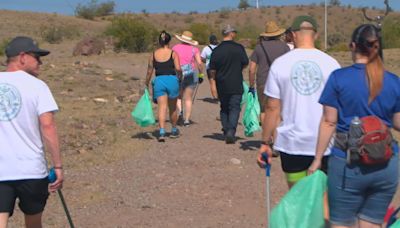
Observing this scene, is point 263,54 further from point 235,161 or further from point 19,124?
point 19,124

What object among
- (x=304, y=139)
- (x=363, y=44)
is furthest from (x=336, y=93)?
(x=304, y=139)

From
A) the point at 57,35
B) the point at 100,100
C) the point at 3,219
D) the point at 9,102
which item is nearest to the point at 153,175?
the point at 3,219

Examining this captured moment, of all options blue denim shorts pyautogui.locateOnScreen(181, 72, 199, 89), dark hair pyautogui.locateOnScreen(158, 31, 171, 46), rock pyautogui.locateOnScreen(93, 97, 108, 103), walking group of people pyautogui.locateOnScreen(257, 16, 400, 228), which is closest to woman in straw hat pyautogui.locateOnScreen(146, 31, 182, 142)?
dark hair pyautogui.locateOnScreen(158, 31, 171, 46)

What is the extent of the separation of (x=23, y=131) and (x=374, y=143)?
2359 mm

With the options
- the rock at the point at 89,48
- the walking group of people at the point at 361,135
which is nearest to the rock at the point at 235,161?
the walking group of people at the point at 361,135

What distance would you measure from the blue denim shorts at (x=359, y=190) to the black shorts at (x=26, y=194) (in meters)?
2.01

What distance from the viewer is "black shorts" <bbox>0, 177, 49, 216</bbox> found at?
17.4 ft

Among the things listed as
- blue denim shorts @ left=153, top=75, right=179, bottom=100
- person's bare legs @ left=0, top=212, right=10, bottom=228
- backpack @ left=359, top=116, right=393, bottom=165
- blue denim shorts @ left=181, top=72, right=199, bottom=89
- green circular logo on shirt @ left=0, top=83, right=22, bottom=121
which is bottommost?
blue denim shorts @ left=181, top=72, right=199, bottom=89

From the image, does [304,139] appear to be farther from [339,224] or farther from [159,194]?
[159,194]

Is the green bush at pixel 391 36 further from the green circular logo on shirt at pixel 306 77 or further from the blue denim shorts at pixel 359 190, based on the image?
the blue denim shorts at pixel 359 190

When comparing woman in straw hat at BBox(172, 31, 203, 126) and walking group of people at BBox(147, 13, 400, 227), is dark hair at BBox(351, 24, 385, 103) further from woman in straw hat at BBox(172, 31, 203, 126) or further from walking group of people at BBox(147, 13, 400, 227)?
woman in straw hat at BBox(172, 31, 203, 126)

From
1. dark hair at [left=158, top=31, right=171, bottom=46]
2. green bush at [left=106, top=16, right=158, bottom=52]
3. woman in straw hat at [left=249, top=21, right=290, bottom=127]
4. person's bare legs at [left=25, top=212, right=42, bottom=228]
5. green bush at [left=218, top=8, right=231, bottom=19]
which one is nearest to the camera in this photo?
person's bare legs at [left=25, top=212, right=42, bottom=228]

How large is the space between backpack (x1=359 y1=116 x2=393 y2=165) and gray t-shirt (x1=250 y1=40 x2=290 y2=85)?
5.42 m

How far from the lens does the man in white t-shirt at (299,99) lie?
5.51 m
